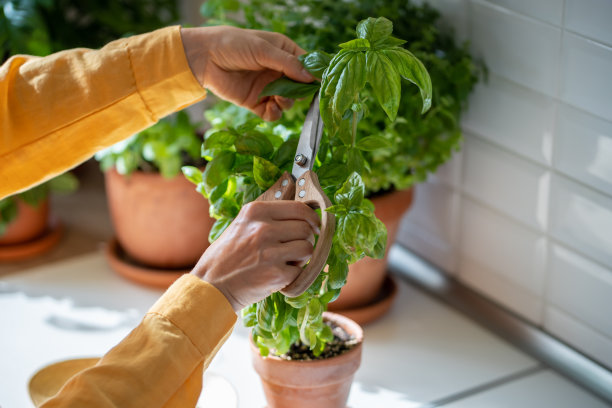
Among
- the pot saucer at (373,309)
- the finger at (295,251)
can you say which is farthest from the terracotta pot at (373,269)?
the finger at (295,251)

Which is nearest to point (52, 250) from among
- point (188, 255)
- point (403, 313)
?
point (188, 255)

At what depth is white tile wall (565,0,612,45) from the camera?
1062 mm

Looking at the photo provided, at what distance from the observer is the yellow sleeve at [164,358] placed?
804mm

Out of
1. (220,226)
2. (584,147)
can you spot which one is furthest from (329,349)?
(584,147)

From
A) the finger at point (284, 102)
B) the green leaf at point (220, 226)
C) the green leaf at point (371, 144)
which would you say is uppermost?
the finger at point (284, 102)

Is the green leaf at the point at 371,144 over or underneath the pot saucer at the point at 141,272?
over

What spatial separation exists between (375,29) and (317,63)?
11cm

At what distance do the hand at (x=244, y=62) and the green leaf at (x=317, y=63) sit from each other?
0.02m

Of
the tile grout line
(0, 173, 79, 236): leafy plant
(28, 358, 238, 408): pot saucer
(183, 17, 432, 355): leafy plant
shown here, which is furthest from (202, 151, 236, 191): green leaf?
(0, 173, 79, 236): leafy plant

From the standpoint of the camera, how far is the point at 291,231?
33.4 inches

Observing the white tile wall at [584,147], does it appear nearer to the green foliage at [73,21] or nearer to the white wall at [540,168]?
the white wall at [540,168]

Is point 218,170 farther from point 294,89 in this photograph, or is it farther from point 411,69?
point 411,69

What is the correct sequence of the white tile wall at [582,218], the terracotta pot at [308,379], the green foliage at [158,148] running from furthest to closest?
the green foliage at [158,148]
the white tile wall at [582,218]
the terracotta pot at [308,379]

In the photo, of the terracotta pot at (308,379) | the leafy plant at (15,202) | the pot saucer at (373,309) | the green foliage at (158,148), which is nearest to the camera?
the terracotta pot at (308,379)
